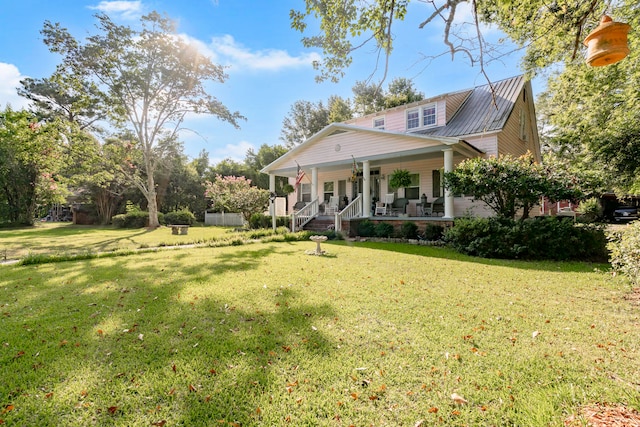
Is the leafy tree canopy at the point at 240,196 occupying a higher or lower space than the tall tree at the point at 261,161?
lower

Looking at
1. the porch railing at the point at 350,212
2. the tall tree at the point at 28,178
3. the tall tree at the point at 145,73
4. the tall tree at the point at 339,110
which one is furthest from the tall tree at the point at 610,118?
the tall tree at the point at 28,178

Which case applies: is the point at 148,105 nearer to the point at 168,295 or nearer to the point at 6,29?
the point at 6,29

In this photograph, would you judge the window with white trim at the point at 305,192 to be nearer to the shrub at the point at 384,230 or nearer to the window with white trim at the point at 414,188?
the window with white trim at the point at 414,188

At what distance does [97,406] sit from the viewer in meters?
2.05

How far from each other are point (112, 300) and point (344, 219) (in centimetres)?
1013

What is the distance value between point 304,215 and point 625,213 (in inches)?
1013

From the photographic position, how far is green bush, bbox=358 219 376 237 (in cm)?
1271

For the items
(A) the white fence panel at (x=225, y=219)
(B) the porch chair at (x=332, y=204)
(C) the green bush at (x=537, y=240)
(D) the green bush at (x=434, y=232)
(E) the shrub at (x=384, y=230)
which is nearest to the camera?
(C) the green bush at (x=537, y=240)

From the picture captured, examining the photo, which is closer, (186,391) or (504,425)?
(504,425)

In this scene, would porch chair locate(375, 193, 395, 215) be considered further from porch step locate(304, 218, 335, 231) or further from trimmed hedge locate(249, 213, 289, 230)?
trimmed hedge locate(249, 213, 289, 230)

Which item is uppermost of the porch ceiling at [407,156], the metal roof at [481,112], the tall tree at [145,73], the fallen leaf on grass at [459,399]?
the tall tree at [145,73]

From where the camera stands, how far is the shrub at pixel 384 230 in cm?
1215

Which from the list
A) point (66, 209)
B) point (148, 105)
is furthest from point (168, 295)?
point (66, 209)

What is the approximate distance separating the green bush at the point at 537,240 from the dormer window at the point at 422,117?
850cm
